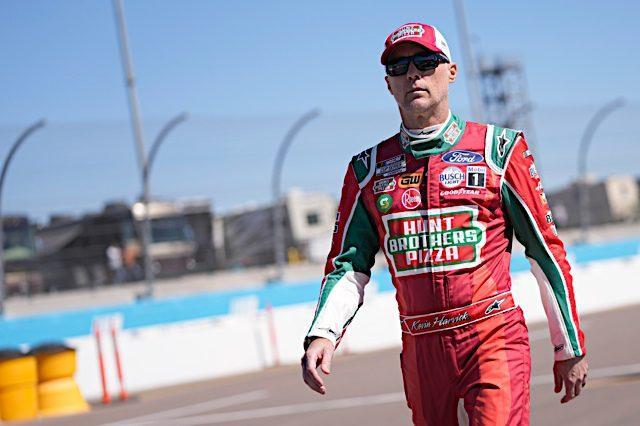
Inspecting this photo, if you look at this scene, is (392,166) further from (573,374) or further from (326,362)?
(573,374)

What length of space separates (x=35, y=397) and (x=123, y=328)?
2.71 metres

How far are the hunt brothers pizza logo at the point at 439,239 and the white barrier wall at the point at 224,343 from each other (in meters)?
11.6

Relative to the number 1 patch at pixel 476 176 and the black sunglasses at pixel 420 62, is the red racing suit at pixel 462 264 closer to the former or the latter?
the number 1 patch at pixel 476 176

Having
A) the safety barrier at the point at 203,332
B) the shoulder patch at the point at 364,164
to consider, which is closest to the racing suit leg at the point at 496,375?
the shoulder patch at the point at 364,164

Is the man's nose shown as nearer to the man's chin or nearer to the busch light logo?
the man's chin

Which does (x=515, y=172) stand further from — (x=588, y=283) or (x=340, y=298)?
(x=588, y=283)

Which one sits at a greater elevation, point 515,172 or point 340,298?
point 515,172

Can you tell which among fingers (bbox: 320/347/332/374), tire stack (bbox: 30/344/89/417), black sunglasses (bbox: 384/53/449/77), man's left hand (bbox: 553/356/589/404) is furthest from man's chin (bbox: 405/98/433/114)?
tire stack (bbox: 30/344/89/417)

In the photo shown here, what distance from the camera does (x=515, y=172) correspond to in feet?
11.9

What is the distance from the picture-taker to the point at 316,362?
3479 millimetres

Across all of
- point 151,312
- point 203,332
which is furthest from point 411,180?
point 151,312

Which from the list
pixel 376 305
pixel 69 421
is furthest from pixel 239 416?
pixel 376 305

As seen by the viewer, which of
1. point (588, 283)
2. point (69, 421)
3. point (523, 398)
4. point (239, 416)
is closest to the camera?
point (523, 398)

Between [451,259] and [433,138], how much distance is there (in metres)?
0.42
